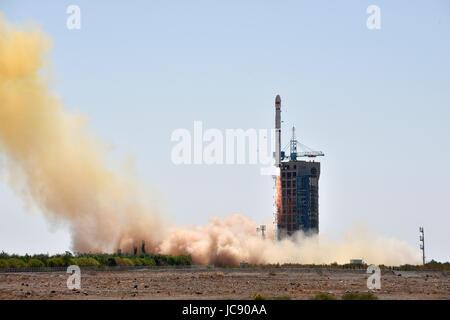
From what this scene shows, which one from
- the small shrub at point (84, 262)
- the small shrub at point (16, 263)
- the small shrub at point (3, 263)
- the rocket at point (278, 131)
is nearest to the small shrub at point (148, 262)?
the small shrub at point (84, 262)

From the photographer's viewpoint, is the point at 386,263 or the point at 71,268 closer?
the point at 71,268

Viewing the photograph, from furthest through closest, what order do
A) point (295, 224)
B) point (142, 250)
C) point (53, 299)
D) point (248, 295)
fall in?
point (295, 224) → point (142, 250) → point (248, 295) → point (53, 299)

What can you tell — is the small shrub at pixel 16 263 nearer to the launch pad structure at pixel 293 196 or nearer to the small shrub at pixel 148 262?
the small shrub at pixel 148 262

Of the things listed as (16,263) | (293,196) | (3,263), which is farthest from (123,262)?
(293,196)

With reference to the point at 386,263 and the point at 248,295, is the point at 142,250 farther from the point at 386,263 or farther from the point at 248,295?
the point at 248,295

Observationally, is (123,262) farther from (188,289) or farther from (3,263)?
(188,289)

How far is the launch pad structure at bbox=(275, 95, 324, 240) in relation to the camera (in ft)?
632

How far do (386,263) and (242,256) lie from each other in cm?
2796

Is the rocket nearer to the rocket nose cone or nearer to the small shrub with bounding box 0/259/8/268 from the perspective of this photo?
the rocket nose cone

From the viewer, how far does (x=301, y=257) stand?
178 meters
